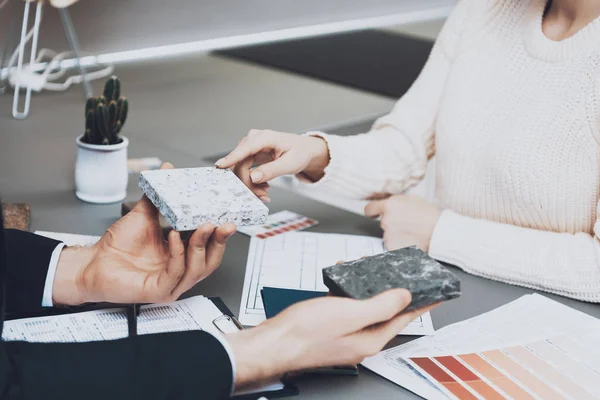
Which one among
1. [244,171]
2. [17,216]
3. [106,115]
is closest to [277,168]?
[244,171]

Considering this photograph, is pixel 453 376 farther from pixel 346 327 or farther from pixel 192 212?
pixel 192 212

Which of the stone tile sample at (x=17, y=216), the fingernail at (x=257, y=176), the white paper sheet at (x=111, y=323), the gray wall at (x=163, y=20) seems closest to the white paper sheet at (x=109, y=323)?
the white paper sheet at (x=111, y=323)

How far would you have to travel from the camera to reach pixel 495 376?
0.93m

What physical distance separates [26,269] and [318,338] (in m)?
0.44

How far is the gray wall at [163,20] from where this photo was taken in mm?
1448

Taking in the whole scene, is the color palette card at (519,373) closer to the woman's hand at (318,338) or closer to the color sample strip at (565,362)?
the color sample strip at (565,362)

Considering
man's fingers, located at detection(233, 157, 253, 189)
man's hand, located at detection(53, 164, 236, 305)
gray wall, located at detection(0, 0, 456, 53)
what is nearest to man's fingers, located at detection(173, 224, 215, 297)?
man's hand, located at detection(53, 164, 236, 305)

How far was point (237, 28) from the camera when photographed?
1.56 metres

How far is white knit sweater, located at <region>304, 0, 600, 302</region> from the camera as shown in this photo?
4.05 feet

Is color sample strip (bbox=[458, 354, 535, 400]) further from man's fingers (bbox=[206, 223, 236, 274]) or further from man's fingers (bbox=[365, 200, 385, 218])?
man's fingers (bbox=[365, 200, 385, 218])

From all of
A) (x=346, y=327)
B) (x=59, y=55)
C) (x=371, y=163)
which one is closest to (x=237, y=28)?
(x=371, y=163)

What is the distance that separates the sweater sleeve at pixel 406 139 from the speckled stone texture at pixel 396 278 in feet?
1.74

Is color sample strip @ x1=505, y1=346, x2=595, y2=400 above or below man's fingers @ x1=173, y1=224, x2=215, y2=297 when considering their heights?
below

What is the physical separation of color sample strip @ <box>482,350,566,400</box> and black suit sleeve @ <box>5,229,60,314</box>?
1.93ft
